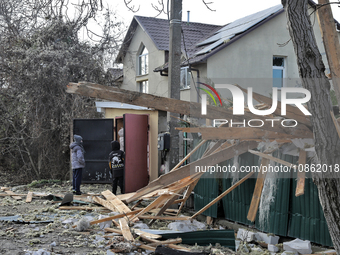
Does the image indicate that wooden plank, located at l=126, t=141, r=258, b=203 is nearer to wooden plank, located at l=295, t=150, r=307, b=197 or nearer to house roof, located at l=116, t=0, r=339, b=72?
wooden plank, located at l=295, t=150, r=307, b=197

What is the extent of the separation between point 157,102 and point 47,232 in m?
3.21

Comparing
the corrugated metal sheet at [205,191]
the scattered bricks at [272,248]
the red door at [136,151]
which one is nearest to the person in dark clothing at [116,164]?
the red door at [136,151]

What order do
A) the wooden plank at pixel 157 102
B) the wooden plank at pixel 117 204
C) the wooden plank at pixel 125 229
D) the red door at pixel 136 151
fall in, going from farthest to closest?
the red door at pixel 136 151, the wooden plank at pixel 117 204, the wooden plank at pixel 125 229, the wooden plank at pixel 157 102

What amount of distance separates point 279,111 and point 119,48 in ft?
42.0

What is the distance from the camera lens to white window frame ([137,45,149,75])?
80.4 ft

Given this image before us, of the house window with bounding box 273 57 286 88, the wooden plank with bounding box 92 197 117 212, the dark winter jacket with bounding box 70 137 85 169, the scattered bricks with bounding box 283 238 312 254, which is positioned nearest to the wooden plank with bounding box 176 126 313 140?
the scattered bricks with bounding box 283 238 312 254


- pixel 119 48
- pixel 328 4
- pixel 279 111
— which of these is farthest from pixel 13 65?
pixel 328 4

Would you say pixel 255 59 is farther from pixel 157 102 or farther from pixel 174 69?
pixel 157 102

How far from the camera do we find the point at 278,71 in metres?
20.4

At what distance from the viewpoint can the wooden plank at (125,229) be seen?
6.15m

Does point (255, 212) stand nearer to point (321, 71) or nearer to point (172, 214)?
point (172, 214)

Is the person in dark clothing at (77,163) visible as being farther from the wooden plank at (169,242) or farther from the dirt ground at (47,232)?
the wooden plank at (169,242)

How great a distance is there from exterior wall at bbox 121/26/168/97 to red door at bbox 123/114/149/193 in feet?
31.9

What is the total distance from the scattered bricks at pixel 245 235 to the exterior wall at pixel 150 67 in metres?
15.3
